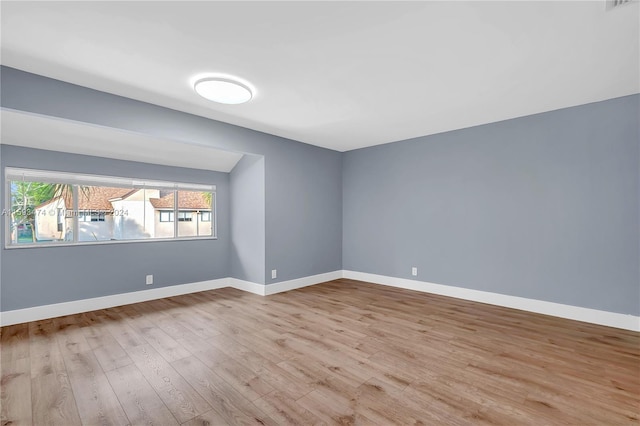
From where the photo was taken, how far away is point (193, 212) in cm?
485

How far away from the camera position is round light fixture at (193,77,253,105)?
268 centimetres

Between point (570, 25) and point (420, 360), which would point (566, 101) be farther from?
point (420, 360)

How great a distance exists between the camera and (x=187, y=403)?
6.13 ft

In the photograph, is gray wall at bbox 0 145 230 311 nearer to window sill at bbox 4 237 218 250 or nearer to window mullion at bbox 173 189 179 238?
window sill at bbox 4 237 218 250

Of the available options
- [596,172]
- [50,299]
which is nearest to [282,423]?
[50,299]

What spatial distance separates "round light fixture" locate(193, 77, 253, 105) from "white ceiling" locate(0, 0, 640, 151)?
0.41 ft

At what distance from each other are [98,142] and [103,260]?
1.54 meters

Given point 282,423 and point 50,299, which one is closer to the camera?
point 282,423

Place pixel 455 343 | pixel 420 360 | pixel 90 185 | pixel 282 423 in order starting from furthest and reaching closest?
pixel 90 185
pixel 455 343
pixel 420 360
pixel 282 423

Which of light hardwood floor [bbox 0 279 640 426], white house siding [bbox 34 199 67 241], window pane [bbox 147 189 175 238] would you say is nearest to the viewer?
light hardwood floor [bbox 0 279 640 426]

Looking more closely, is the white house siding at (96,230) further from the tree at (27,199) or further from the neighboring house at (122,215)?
the tree at (27,199)

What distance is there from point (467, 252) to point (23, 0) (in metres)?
5.02

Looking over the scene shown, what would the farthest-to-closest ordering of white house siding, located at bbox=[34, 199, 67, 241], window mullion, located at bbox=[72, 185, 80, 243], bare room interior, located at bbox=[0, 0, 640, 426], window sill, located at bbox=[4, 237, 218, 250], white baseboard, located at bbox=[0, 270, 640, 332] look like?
window mullion, located at bbox=[72, 185, 80, 243] < white house siding, located at bbox=[34, 199, 67, 241] < window sill, located at bbox=[4, 237, 218, 250] < white baseboard, located at bbox=[0, 270, 640, 332] < bare room interior, located at bbox=[0, 0, 640, 426]

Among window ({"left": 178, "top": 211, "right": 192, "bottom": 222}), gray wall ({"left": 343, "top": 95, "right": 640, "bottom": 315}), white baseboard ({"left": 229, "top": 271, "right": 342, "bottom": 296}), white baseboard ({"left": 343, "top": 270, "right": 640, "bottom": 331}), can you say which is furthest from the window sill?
white baseboard ({"left": 343, "top": 270, "right": 640, "bottom": 331})
